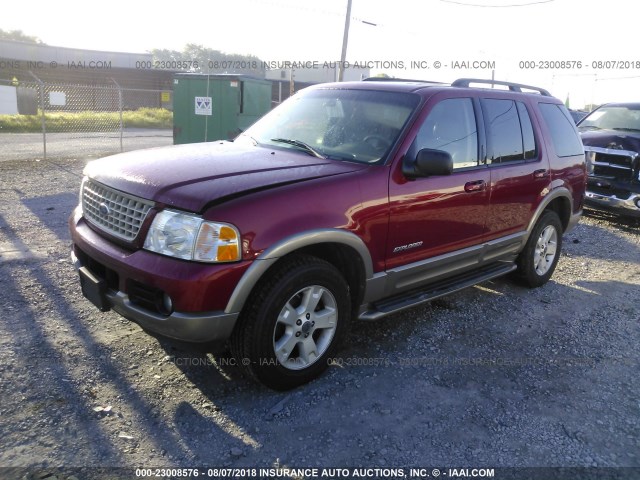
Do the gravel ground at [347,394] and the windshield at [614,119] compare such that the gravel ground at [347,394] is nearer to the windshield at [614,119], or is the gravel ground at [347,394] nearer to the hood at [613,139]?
the hood at [613,139]

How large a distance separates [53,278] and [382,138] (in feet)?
10.5

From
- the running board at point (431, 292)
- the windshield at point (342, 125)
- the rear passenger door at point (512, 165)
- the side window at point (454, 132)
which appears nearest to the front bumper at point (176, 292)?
the running board at point (431, 292)

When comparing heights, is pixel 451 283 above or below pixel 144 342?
above

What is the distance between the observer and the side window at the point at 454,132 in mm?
3906

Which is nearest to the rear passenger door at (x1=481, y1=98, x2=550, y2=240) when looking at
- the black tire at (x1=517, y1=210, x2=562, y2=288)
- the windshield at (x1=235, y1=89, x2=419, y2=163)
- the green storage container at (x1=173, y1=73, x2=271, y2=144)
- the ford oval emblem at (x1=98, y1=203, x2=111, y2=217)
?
the black tire at (x1=517, y1=210, x2=562, y2=288)

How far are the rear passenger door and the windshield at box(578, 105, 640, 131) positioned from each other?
553 cm

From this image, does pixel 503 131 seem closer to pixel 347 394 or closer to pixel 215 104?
pixel 347 394

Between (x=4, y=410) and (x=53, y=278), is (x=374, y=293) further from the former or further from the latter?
(x=53, y=278)

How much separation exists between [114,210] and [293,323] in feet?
4.21

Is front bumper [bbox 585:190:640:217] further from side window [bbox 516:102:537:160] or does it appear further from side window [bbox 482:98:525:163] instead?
side window [bbox 482:98:525:163]

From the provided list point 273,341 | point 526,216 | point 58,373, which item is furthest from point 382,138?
point 58,373

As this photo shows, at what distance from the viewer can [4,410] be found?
291 centimetres

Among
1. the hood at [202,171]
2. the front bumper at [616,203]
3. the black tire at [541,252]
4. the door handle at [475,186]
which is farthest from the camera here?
the front bumper at [616,203]

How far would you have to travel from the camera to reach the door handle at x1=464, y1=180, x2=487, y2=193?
415 cm
